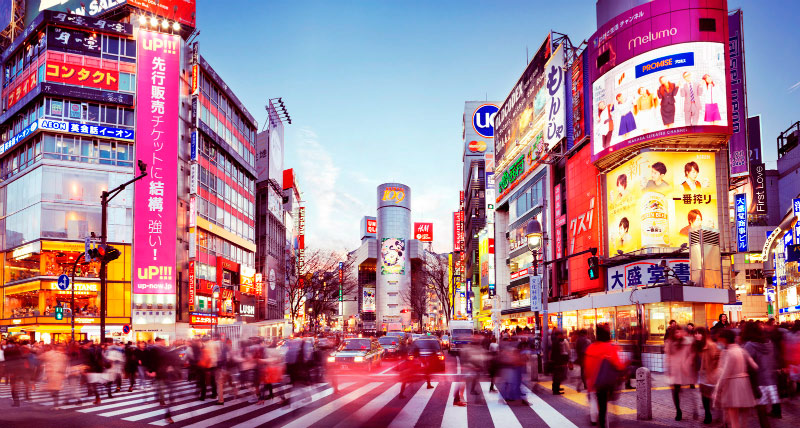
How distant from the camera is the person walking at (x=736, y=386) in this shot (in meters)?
9.28

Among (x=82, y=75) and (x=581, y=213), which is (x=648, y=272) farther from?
(x=82, y=75)

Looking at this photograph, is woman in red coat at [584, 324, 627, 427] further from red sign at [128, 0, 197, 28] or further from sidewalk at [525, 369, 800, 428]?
red sign at [128, 0, 197, 28]

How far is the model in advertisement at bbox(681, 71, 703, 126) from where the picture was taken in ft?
126

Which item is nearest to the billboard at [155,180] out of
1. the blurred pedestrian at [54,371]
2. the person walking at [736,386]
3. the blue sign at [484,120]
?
the blurred pedestrian at [54,371]

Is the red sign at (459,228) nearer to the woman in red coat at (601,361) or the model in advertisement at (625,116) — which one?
the model in advertisement at (625,116)

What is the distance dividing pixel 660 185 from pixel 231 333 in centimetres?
4340

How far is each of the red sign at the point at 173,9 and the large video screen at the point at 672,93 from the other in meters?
40.5

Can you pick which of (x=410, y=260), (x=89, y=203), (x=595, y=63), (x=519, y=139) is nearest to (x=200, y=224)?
(x=89, y=203)

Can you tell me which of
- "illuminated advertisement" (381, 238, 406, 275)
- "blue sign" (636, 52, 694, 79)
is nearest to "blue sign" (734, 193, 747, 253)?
"blue sign" (636, 52, 694, 79)

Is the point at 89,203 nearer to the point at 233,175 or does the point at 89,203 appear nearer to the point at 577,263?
the point at 233,175

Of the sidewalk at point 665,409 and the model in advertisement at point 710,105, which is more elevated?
the model in advertisement at point 710,105

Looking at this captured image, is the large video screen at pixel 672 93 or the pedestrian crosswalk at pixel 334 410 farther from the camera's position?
the large video screen at pixel 672 93

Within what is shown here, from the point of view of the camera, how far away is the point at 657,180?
40.2m

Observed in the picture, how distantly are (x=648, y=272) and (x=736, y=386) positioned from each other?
107ft
